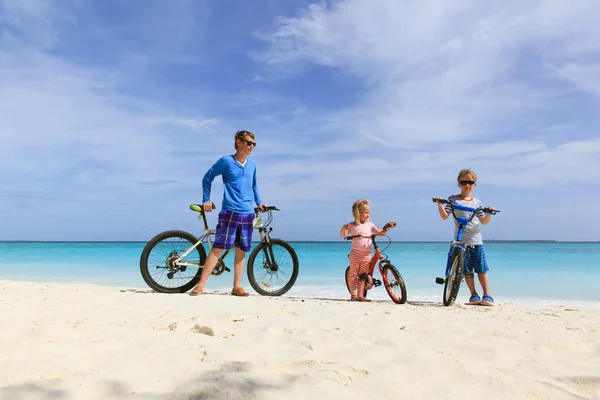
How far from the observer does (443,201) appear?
5.29 m

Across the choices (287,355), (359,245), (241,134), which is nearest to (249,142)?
(241,134)

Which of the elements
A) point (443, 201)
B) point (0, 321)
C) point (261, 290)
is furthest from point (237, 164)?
point (0, 321)

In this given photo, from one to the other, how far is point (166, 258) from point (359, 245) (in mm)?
2450

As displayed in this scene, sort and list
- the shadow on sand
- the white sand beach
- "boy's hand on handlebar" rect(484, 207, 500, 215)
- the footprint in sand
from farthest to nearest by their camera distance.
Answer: "boy's hand on handlebar" rect(484, 207, 500, 215) → the footprint in sand → the white sand beach → the shadow on sand

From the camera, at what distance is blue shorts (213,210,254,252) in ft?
17.8

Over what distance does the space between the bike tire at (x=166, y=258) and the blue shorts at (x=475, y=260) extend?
10.9ft

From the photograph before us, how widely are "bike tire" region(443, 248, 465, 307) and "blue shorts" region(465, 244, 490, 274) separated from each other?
0.34 m

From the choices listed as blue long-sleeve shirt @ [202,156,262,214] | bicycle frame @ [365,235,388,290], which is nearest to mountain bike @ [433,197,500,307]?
bicycle frame @ [365,235,388,290]

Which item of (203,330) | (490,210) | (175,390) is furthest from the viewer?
(490,210)

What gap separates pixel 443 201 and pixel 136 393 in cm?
415

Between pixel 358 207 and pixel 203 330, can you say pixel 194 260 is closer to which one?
pixel 358 207

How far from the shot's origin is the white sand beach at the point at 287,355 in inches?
85.0

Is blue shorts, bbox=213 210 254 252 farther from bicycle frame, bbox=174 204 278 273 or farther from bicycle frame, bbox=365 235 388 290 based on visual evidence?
bicycle frame, bbox=365 235 388 290

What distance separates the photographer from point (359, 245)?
5.61 m
